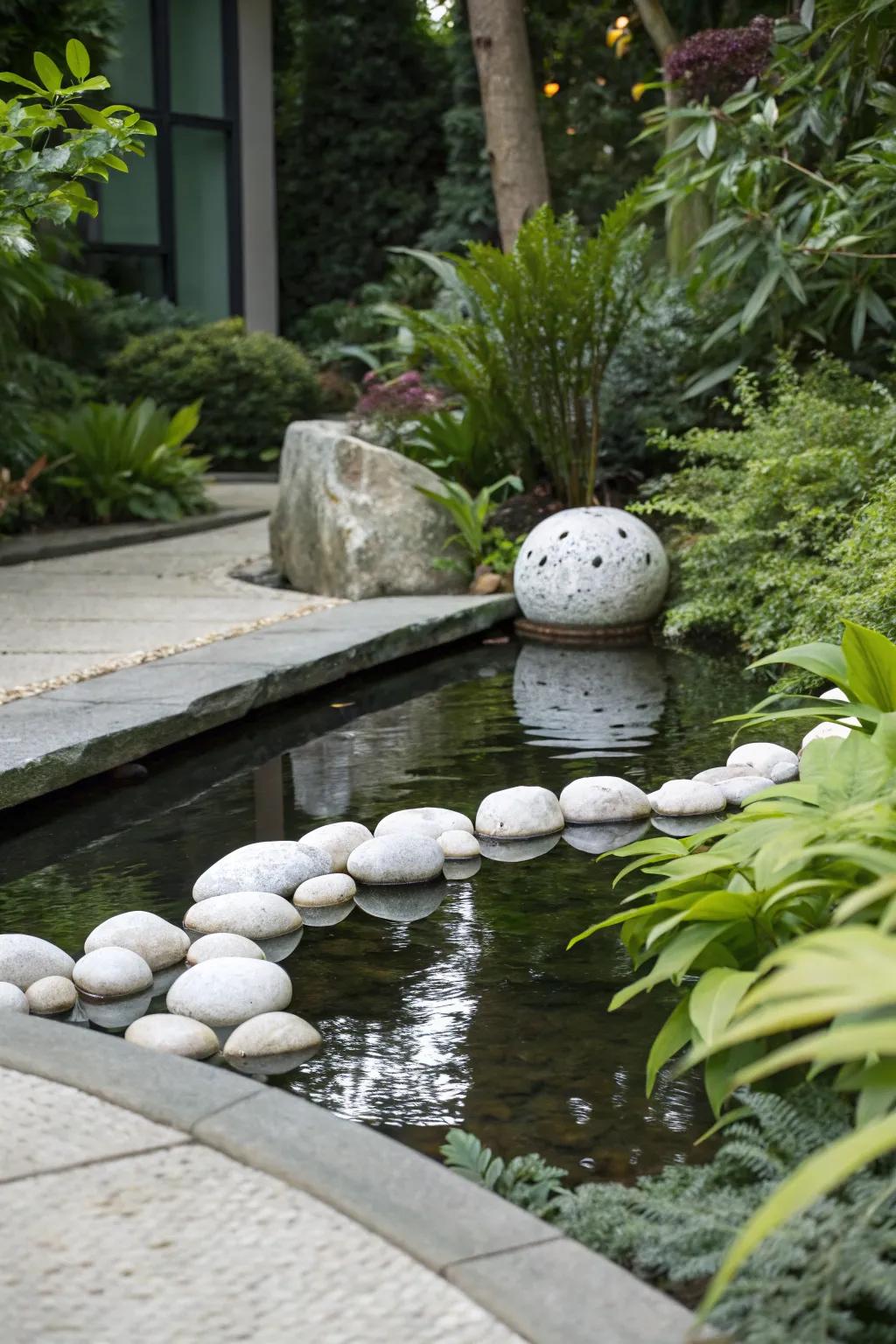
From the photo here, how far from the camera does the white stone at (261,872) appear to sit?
3.35m

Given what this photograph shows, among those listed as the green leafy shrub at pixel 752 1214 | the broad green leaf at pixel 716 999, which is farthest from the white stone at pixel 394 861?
the broad green leaf at pixel 716 999

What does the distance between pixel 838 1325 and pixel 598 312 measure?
6108mm

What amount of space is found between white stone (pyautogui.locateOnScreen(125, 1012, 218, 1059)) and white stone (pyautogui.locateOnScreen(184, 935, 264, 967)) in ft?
1.18

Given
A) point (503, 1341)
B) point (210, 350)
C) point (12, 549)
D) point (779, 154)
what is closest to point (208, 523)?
point (12, 549)

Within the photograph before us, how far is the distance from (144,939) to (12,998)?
361 mm

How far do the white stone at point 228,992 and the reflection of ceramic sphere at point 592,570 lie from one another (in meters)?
4.07

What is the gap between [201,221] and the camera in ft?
50.9

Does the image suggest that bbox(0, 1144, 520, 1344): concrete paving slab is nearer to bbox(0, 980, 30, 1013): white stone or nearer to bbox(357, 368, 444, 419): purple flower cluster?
bbox(0, 980, 30, 1013): white stone

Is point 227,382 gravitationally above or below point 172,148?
below

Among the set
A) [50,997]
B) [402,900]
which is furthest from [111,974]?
[402,900]

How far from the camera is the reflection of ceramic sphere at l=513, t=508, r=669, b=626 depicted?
21.8ft

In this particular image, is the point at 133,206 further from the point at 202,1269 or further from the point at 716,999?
the point at 202,1269

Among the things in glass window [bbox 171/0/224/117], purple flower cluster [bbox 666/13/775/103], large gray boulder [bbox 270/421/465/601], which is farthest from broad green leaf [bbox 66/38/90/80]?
glass window [bbox 171/0/224/117]

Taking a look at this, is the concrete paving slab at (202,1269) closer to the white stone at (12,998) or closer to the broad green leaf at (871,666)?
the white stone at (12,998)
